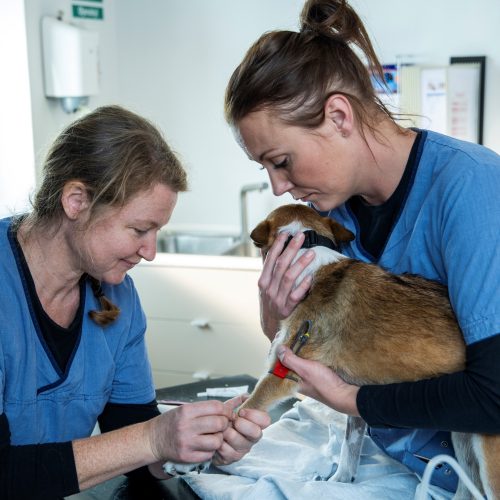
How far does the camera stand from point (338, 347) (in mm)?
1395

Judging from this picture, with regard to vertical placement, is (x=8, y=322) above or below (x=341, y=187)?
below

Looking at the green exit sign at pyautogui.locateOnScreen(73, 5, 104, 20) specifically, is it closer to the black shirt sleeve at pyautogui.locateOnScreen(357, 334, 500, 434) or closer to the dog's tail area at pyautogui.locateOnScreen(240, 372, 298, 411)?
the dog's tail area at pyautogui.locateOnScreen(240, 372, 298, 411)

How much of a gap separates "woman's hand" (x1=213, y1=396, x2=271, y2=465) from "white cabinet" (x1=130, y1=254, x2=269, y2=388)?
55.7 inches

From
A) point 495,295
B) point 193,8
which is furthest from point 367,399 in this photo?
point 193,8

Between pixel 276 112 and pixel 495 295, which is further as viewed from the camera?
pixel 276 112

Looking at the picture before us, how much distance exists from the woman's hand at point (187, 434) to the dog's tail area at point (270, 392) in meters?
0.19

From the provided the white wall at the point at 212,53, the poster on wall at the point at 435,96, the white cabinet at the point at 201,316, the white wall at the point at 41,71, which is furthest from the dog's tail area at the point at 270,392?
the poster on wall at the point at 435,96

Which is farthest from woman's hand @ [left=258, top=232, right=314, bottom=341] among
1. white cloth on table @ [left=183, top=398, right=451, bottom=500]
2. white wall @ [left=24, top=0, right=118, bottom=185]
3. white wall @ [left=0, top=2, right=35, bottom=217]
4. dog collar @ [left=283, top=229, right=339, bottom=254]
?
white wall @ [left=0, top=2, right=35, bottom=217]

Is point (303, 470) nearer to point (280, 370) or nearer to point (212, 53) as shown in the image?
point (280, 370)

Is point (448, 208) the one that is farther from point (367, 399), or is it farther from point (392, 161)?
point (367, 399)

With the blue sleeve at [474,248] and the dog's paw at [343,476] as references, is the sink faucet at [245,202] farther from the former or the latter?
the blue sleeve at [474,248]

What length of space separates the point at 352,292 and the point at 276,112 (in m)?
0.40

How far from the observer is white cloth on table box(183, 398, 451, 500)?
1.25 meters

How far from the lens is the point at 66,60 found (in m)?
2.88
